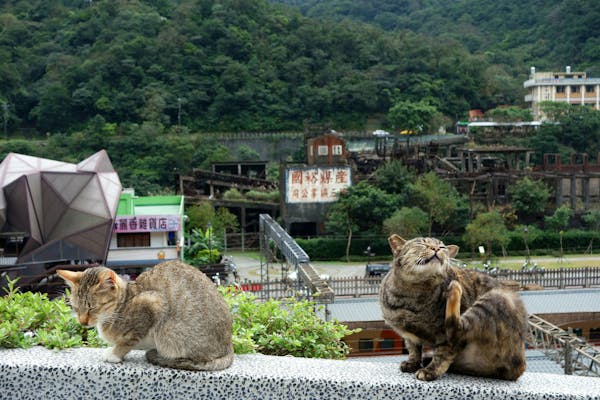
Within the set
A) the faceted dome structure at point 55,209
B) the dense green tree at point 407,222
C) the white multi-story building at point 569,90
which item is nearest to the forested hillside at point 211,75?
the white multi-story building at point 569,90

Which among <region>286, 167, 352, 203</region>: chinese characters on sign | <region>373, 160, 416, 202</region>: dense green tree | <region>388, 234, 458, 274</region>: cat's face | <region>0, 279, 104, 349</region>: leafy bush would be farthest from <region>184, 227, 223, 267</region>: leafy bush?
<region>388, 234, 458, 274</region>: cat's face

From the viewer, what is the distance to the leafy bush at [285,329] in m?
4.97

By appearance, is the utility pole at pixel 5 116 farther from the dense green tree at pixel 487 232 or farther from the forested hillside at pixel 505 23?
the forested hillside at pixel 505 23

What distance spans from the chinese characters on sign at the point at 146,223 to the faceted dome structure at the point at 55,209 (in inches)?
75.4

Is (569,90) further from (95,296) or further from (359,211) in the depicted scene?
(95,296)

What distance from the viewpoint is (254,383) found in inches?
155

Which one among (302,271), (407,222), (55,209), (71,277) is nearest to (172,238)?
(55,209)

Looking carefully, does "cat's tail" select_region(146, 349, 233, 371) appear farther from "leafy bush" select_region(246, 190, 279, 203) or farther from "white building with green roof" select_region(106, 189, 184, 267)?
"leafy bush" select_region(246, 190, 279, 203)

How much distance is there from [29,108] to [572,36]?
154ft

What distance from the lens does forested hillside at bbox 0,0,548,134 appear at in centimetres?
5528

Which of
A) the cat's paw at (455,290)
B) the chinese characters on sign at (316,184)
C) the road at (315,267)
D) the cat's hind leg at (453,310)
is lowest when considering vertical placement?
the road at (315,267)

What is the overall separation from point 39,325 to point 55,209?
18.6 m

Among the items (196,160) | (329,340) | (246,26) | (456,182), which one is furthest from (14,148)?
(329,340)

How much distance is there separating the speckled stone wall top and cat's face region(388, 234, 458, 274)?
0.56 metres
